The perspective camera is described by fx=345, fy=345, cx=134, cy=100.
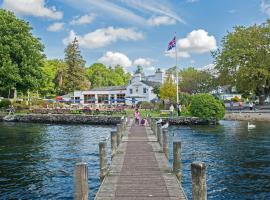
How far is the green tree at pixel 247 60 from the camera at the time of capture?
60.4 m

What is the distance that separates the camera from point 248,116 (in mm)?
53219

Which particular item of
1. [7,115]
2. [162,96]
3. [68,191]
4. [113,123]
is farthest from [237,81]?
[68,191]

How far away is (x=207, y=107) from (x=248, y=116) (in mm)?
12612

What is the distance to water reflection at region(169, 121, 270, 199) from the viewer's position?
13734mm

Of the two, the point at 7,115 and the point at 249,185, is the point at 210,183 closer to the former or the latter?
the point at 249,185

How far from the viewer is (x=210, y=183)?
585 inches

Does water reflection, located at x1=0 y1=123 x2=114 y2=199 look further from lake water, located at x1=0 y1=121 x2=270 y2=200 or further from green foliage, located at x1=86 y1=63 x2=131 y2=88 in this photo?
green foliage, located at x1=86 y1=63 x2=131 y2=88

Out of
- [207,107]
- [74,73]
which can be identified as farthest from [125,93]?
[207,107]

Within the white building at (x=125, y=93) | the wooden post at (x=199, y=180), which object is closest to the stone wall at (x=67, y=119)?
the white building at (x=125, y=93)

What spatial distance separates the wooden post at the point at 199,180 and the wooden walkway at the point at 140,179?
1383 millimetres

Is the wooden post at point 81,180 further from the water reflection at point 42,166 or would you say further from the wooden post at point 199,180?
the water reflection at point 42,166

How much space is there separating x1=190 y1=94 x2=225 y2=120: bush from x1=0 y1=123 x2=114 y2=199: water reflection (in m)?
19.1

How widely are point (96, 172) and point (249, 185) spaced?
23.1 ft

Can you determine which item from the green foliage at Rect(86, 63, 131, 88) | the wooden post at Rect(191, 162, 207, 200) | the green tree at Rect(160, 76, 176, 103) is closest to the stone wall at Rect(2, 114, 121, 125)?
the green tree at Rect(160, 76, 176, 103)
